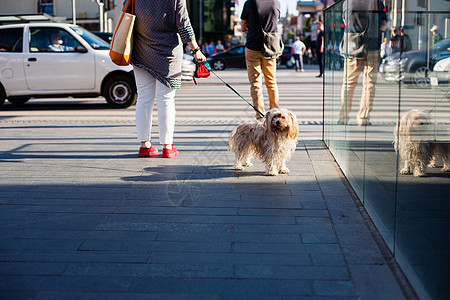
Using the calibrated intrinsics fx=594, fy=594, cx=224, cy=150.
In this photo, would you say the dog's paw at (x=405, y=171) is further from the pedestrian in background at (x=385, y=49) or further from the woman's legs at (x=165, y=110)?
the woman's legs at (x=165, y=110)

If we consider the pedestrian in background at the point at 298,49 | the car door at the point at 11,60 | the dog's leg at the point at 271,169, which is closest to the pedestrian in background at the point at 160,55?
the dog's leg at the point at 271,169

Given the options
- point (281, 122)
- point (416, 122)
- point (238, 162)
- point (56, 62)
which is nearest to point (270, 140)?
point (281, 122)

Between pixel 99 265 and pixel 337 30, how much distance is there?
3707mm

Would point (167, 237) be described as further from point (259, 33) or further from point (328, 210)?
point (259, 33)

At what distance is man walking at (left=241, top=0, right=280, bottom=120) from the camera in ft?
25.9

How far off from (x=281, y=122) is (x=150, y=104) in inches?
66.2

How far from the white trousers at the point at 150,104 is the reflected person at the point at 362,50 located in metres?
1.86

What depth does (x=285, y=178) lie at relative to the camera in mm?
5430

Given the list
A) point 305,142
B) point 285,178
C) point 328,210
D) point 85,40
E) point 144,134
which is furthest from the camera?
point 85,40

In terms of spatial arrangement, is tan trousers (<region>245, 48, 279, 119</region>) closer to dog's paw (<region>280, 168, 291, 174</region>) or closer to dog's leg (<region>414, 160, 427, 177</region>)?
dog's paw (<region>280, 168, 291, 174</region>)

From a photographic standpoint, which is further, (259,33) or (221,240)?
(259,33)

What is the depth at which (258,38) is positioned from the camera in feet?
25.8

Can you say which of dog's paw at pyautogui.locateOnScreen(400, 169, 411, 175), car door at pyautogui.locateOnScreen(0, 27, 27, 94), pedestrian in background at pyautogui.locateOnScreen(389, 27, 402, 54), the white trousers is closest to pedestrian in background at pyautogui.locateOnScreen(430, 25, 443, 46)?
pedestrian in background at pyautogui.locateOnScreen(389, 27, 402, 54)

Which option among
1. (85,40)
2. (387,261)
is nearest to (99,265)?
(387,261)
